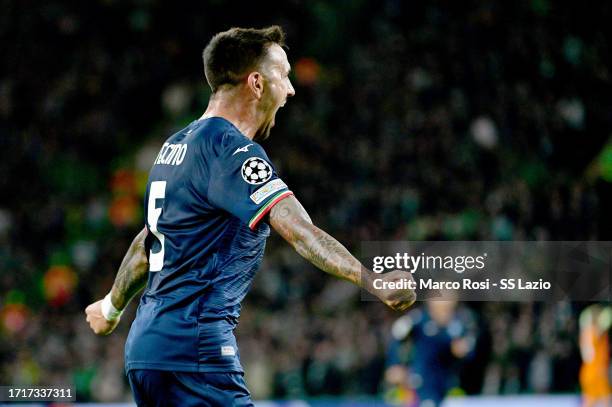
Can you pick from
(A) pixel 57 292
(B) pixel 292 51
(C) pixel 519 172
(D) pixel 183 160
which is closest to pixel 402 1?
(B) pixel 292 51

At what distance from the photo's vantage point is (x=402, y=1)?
15.8 m

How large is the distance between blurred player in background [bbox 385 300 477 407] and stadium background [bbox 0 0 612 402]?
5.44 feet

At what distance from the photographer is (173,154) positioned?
339cm

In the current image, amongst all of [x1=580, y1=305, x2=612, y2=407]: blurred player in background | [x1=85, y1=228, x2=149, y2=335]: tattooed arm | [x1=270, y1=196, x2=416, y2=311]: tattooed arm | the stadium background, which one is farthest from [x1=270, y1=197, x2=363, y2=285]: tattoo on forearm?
the stadium background

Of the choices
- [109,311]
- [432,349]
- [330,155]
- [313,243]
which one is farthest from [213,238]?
[330,155]

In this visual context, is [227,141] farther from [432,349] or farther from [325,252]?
[432,349]

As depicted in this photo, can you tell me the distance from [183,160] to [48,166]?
36.2ft

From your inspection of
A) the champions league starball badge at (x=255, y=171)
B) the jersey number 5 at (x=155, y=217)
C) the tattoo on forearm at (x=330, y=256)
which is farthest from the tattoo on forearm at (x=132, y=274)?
the tattoo on forearm at (x=330, y=256)

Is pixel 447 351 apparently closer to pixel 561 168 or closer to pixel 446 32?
pixel 561 168

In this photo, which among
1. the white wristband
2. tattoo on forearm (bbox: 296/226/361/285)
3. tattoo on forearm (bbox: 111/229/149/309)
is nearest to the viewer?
tattoo on forearm (bbox: 296/226/361/285)

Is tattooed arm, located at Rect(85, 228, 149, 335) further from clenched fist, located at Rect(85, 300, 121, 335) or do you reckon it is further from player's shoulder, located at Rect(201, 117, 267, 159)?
player's shoulder, located at Rect(201, 117, 267, 159)

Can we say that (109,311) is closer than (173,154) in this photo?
No

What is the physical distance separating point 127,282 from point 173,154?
0.64m

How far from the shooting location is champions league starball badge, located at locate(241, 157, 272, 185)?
312cm
